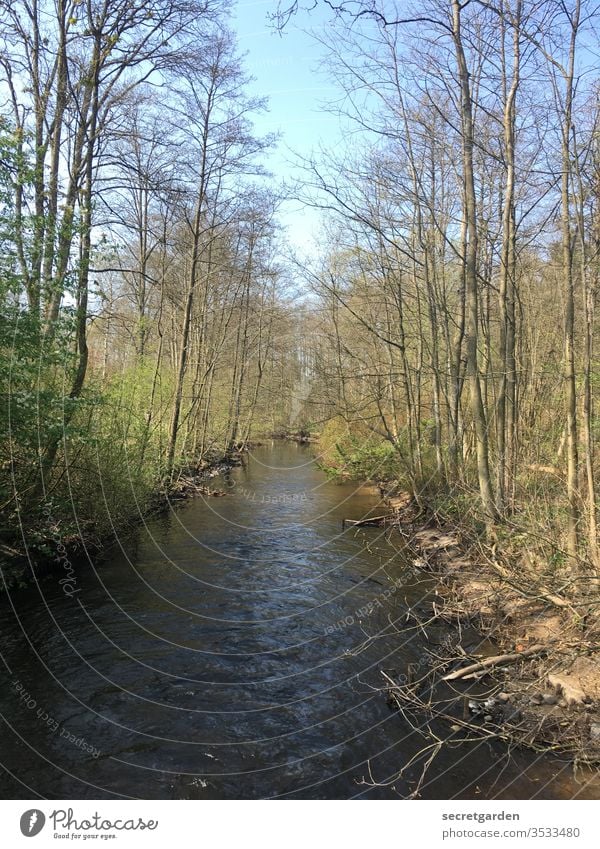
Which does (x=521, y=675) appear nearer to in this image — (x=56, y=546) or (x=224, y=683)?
(x=224, y=683)

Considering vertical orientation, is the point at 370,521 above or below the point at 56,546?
below

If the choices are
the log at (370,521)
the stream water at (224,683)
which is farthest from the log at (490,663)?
the log at (370,521)

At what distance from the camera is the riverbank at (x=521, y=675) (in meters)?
3.87

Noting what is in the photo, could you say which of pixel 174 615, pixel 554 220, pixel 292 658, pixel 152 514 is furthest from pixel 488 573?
pixel 152 514

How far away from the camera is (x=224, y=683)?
15.5ft

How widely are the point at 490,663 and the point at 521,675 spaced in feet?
1.03

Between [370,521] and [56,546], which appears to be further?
[370,521]

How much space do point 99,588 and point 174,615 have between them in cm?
134

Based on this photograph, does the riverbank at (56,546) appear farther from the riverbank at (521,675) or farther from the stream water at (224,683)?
the riverbank at (521,675)

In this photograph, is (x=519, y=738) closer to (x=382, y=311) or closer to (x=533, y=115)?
(x=533, y=115)
